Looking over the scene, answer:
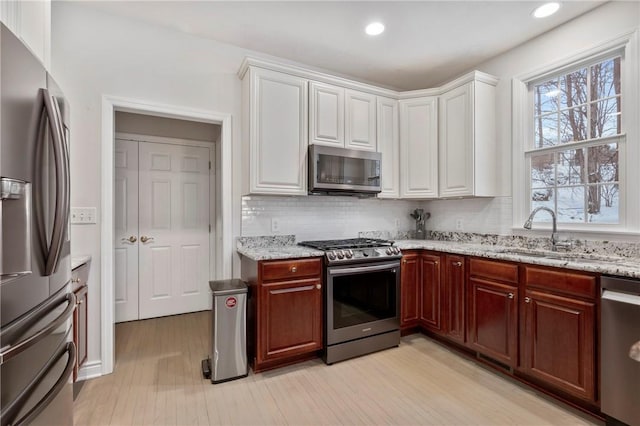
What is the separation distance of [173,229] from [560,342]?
147 inches

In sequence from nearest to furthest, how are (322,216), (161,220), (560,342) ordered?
(560,342)
(322,216)
(161,220)

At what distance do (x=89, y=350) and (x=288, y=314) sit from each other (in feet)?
4.95

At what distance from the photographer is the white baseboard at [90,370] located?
2.28 metres

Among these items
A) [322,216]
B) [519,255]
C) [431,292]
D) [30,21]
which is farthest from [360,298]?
[30,21]

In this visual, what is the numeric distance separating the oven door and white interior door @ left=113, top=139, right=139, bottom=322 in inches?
93.1

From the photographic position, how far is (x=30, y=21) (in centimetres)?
158

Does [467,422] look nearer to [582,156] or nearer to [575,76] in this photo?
[582,156]

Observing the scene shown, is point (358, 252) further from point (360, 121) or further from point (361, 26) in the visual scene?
point (361, 26)

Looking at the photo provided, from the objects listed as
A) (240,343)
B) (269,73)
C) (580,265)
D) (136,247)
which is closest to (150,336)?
(136,247)

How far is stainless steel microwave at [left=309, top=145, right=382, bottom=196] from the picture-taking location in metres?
2.84

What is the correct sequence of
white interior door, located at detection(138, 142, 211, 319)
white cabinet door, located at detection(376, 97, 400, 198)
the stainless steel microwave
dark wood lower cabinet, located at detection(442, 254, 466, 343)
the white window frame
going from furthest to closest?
white interior door, located at detection(138, 142, 211, 319), white cabinet door, located at detection(376, 97, 400, 198), the stainless steel microwave, dark wood lower cabinet, located at detection(442, 254, 466, 343), the white window frame

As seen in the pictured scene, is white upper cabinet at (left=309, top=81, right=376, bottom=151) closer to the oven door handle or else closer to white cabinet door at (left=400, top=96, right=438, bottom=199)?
white cabinet door at (left=400, top=96, right=438, bottom=199)

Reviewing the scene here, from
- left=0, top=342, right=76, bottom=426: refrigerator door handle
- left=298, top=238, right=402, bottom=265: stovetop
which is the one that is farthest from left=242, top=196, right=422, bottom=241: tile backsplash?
left=0, top=342, right=76, bottom=426: refrigerator door handle

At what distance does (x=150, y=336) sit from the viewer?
3.06m
